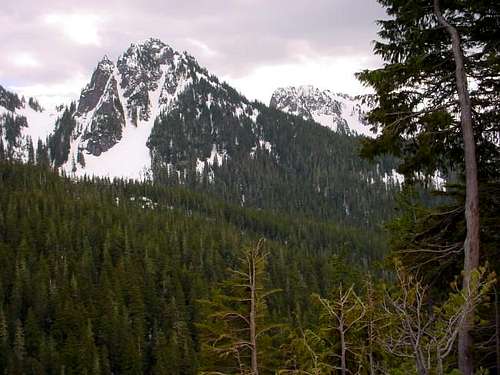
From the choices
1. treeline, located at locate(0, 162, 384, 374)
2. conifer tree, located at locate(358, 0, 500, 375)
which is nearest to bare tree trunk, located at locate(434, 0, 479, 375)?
conifer tree, located at locate(358, 0, 500, 375)

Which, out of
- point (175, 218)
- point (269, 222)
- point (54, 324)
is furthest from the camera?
point (269, 222)

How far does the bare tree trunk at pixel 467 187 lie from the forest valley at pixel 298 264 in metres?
0.04

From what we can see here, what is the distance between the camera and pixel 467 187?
1062 centimetres

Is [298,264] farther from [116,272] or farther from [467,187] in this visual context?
[467,187]


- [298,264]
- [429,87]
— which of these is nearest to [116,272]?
[298,264]

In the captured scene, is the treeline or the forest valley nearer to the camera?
the forest valley

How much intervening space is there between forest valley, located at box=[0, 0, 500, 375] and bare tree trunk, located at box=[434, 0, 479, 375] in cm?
4

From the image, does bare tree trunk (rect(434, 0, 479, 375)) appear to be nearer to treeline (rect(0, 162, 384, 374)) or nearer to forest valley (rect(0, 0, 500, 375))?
forest valley (rect(0, 0, 500, 375))

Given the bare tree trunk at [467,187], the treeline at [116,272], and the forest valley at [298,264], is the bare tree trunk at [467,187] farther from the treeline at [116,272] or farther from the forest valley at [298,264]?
the treeline at [116,272]

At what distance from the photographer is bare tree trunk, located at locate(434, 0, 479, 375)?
9.92m

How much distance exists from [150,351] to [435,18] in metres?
79.3

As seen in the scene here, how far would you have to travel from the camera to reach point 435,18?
37.7ft

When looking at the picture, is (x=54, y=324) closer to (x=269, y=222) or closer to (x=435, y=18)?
(x=435, y=18)

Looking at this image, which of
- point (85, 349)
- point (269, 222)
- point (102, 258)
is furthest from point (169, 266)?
point (269, 222)
